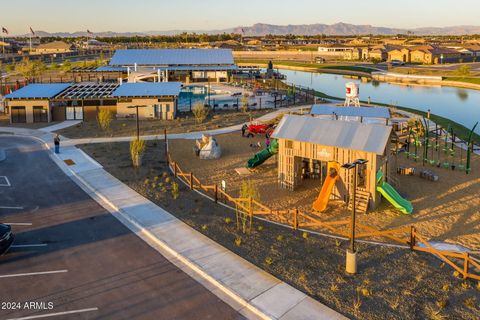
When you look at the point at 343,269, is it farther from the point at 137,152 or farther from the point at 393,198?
the point at 137,152

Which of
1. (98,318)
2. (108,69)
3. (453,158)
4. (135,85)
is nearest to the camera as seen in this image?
(98,318)

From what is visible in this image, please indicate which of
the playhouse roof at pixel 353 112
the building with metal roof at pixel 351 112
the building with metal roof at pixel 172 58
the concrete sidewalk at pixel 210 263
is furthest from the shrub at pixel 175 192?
the building with metal roof at pixel 172 58

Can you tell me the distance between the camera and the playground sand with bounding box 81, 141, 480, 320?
52.6ft

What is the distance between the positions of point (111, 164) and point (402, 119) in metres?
37.8

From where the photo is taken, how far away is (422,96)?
88812 mm

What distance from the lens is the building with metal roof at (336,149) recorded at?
25.6m

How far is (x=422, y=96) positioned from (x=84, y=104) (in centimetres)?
6519

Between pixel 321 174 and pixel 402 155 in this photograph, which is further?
pixel 402 155

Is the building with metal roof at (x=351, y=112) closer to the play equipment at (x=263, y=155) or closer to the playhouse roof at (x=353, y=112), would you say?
the playhouse roof at (x=353, y=112)

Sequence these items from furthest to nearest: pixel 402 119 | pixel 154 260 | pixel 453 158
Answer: pixel 402 119 < pixel 453 158 < pixel 154 260

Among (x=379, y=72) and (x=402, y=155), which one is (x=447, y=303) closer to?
(x=402, y=155)

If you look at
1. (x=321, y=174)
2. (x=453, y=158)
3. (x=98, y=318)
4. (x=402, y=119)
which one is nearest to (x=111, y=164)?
(x=321, y=174)

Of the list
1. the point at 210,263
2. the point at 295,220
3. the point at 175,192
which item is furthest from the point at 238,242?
the point at 175,192

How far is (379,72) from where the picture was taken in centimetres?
12675
